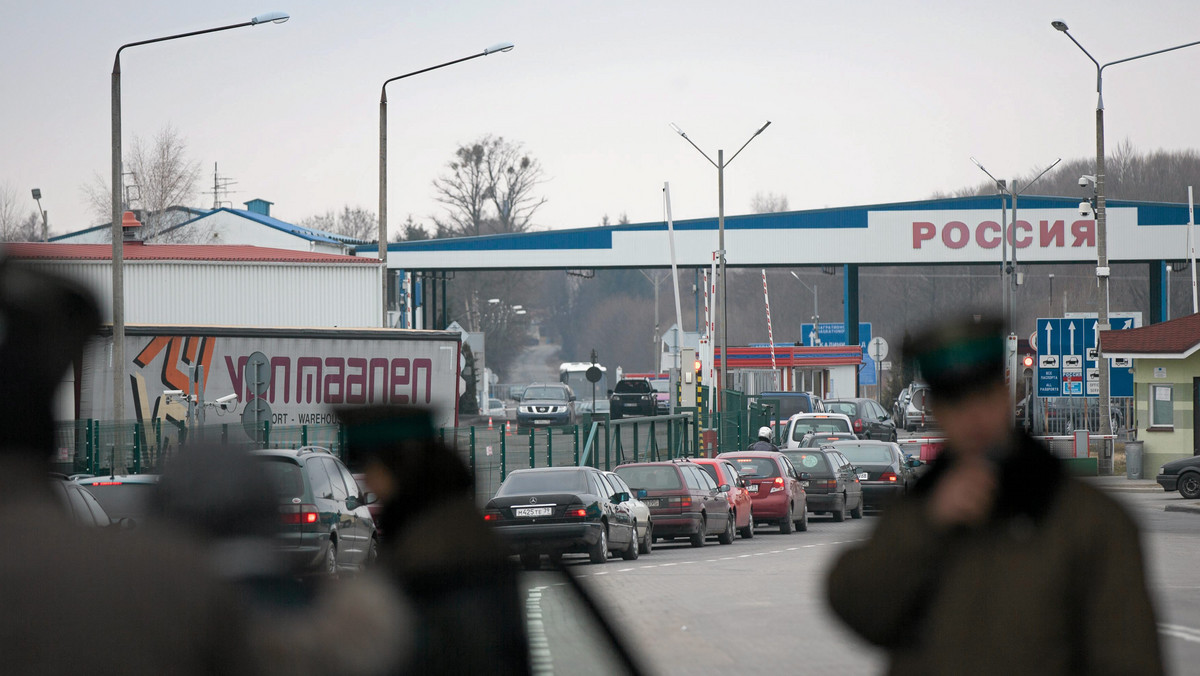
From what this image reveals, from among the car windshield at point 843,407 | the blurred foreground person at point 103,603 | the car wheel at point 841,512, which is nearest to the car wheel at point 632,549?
the car wheel at point 841,512

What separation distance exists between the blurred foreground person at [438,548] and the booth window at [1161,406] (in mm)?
33325

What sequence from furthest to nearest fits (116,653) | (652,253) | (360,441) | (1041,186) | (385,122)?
(1041,186)
(652,253)
(385,122)
(360,441)
(116,653)

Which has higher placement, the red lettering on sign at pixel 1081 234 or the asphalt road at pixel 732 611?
the red lettering on sign at pixel 1081 234

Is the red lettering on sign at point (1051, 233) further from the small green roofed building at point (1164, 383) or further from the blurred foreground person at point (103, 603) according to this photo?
the blurred foreground person at point (103, 603)

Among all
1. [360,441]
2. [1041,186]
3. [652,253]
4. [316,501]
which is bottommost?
[316,501]

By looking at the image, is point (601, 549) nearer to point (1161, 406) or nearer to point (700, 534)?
point (700, 534)

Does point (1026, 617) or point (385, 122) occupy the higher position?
point (385, 122)

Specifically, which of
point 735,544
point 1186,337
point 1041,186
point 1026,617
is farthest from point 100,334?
point 1041,186

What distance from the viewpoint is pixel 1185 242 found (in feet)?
190

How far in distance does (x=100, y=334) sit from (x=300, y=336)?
31.4 meters

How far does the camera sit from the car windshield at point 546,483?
767 inches

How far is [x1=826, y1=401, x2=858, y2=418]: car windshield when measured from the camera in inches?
2007

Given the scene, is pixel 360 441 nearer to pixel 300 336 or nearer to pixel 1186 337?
pixel 300 336

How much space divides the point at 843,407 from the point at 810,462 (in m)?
23.8
